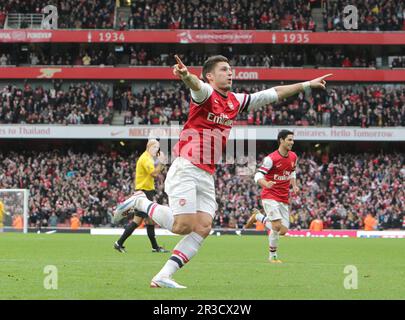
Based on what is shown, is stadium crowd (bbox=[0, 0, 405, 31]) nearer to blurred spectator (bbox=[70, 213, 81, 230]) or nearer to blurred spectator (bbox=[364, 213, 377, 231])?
blurred spectator (bbox=[364, 213, 377, 231])

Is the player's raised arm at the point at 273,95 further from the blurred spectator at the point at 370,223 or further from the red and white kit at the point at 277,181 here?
the blurred spectator at the point at 370,223

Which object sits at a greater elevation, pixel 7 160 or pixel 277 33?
pixel 277 33

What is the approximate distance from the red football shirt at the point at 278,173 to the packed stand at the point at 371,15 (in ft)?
129

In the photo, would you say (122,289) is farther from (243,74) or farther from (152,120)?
(243,74)

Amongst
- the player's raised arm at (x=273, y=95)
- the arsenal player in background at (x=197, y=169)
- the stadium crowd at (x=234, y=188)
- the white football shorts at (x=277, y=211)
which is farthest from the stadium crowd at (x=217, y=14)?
the arsenal player in background at (x=197, y=169)

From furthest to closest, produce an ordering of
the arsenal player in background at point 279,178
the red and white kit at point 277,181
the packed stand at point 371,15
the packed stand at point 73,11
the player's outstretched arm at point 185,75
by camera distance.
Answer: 1. the packed stand at point 73,11
2. the packed stand at point 371,15
3. the red and white kit at point 277,181
4. the arsenal player in background at point 279,178
5. the player's outstretched arm at point 185,75

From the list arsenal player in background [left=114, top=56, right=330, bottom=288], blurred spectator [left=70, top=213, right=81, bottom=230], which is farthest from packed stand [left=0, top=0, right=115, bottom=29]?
arsenal player in background [left=114, top=56, right=330, bottom=288]

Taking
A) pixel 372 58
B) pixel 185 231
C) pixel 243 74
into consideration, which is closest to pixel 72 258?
pixel 185 231

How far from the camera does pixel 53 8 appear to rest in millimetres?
55312

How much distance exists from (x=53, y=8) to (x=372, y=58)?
21.9 m

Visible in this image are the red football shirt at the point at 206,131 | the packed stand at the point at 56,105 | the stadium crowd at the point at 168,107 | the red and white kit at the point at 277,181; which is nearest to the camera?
the red football shirt at the point at 206,131

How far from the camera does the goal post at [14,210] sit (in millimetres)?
33562

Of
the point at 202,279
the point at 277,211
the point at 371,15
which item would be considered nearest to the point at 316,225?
the point at 371,15

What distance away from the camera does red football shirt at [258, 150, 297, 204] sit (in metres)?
17.3
